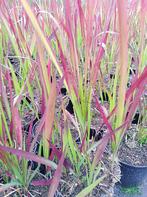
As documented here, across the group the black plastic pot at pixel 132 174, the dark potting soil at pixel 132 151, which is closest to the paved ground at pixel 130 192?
the black plastic pot at pixel 132 174

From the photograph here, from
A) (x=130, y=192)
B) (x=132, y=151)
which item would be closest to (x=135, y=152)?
(x=132, y=151)

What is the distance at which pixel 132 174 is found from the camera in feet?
2.72

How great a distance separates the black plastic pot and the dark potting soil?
0.01 meters

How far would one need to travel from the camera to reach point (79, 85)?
0.61 metres

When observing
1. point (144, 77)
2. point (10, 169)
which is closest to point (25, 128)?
point (10, 169)

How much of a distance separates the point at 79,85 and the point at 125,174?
39 cm

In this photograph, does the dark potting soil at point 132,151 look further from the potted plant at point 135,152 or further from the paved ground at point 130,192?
the paved ground at point 130,192

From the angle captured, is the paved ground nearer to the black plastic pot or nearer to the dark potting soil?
the black plastic pot

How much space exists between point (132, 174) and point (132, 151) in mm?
75

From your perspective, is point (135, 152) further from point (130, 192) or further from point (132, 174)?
point (130, 192)

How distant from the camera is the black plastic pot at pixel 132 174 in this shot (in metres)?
0.79

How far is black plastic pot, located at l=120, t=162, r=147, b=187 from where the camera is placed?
79 cm

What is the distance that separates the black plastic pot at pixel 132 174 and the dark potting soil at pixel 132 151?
0.01 m

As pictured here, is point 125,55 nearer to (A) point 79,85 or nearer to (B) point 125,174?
(A) point 79,85
